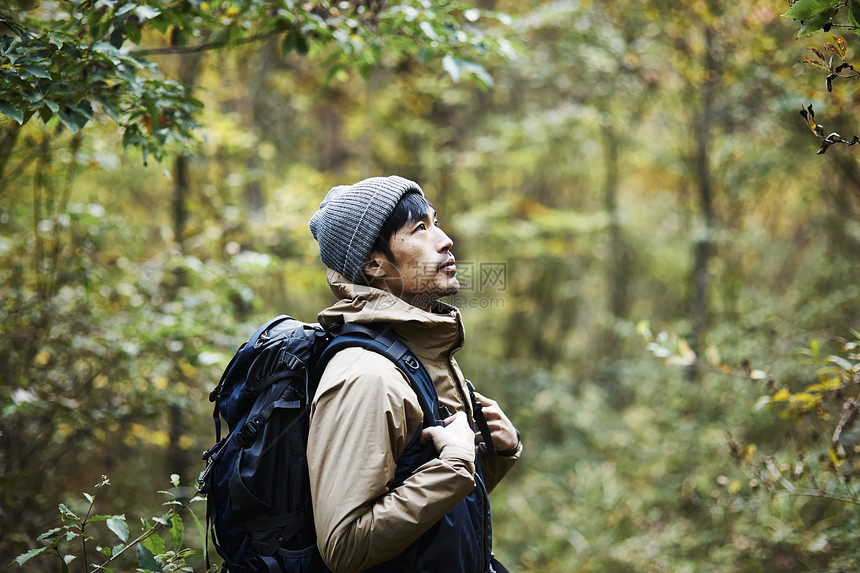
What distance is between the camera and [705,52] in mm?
6340

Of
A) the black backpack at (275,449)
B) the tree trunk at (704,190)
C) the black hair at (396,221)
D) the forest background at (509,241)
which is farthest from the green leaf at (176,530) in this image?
the tree trunk at (704,190)

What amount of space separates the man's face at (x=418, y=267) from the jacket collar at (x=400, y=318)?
0.23 ft

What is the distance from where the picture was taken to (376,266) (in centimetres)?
189

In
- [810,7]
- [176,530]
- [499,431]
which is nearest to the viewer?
[810,7]

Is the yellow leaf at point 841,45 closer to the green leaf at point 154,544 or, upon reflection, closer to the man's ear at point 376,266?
the man's ear at point 376,266

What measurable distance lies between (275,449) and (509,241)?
6.76m

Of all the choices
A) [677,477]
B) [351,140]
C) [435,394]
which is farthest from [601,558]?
[351,140]

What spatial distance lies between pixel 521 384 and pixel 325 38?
6.55 metres

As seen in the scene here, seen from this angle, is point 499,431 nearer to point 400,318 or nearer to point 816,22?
point 400,318

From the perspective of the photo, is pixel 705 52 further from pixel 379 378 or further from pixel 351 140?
pixel 379 378

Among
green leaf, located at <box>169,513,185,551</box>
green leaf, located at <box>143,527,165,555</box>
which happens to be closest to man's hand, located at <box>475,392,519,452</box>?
green leaf, located at <box>169,513,185,551</box>

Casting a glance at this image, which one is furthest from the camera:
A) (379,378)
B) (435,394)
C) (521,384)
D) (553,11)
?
(521,384)

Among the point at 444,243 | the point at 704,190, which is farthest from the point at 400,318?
the point at 704,190

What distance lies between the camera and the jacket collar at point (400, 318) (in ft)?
5.65
